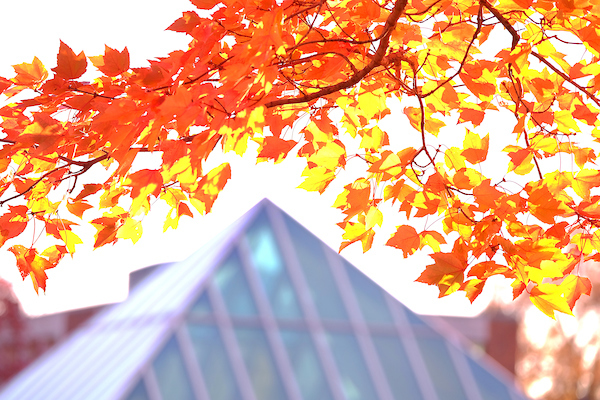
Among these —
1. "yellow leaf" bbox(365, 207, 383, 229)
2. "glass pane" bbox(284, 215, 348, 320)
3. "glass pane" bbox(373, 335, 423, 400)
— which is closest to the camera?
"yellow leaf" bbox(365, 207, 383, 229)

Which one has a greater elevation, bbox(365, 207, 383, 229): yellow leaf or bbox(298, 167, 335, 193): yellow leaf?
bbox(298, 167, 335, 193): yellow leaf

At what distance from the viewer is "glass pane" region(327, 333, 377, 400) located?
26.1ft

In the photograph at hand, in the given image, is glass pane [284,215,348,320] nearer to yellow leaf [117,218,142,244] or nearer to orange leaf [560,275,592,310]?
yellow leaf [117,218,142,244]

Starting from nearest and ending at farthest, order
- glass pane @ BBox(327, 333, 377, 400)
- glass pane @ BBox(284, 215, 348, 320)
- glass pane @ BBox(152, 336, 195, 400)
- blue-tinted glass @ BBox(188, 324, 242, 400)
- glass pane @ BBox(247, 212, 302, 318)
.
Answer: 1. glass pane @ BBox(152, 336, 195, 400)
2. blue-tinted glass @ BBox(188, 324, 242, 400)
3. glass pane @ BBox(327, 333, 377, 400)
4. glass pane @ BBox(247, 212, 302, 318)
5. glass pane @ BBox(284, 215, 348, 320)

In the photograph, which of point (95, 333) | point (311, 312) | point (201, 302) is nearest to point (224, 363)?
point (201, 302)

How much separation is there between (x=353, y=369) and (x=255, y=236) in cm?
240

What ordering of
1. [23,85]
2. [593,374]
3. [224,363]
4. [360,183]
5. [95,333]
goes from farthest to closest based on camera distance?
[593,374] → [95,333] → [224,363] → [360,183] → [23,85]

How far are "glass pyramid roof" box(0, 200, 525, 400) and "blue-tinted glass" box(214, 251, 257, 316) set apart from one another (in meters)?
0.02

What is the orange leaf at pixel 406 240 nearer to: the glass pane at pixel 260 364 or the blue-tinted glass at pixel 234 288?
the glass pane at pixel 260 364

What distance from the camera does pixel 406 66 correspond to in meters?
2.12

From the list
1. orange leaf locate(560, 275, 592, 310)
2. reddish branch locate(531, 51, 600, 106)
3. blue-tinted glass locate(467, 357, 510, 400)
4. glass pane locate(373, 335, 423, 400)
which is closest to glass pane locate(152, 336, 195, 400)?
glass pane locate(373, 335, 423, 400)

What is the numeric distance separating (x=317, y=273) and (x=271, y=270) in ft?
2.40

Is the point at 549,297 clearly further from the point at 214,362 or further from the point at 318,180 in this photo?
the point at 214,362

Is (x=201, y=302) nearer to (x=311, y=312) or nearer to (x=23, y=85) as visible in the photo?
(x=311, y=312)
